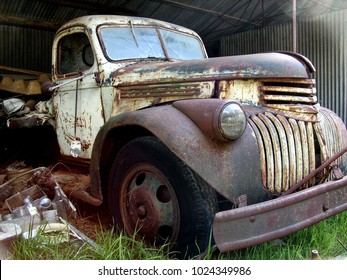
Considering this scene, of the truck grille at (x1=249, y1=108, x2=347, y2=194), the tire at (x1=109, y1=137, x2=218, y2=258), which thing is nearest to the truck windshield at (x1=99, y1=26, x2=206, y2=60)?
the tire at (x1=109, y1=137, x2=218, y2=258)

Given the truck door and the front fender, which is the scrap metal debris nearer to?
the truck door

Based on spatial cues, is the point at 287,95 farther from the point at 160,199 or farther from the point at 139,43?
the point at 139,43

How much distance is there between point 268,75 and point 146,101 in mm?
927

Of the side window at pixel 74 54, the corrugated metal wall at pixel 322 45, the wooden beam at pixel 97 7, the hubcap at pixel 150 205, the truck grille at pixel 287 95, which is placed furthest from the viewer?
the corrugated metal wall at pixel 322 45

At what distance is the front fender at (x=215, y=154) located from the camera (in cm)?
192

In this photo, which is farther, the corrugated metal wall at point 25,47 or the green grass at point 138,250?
the corrugated metal wall at point 25,47

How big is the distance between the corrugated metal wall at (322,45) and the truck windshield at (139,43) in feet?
15.7

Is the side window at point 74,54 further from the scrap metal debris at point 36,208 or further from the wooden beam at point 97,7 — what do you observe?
the wooden beam at point 97,7

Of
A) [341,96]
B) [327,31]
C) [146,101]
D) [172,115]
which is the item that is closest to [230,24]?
[327,31]

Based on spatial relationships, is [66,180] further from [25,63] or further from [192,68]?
[25,63]

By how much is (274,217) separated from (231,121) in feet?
1.73

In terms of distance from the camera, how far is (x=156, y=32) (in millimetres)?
3418

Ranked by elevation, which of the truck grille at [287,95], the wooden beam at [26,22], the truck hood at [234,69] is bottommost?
the truck grille at [287,95]

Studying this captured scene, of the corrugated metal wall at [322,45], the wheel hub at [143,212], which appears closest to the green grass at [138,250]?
the wheel hub at [143,212]
